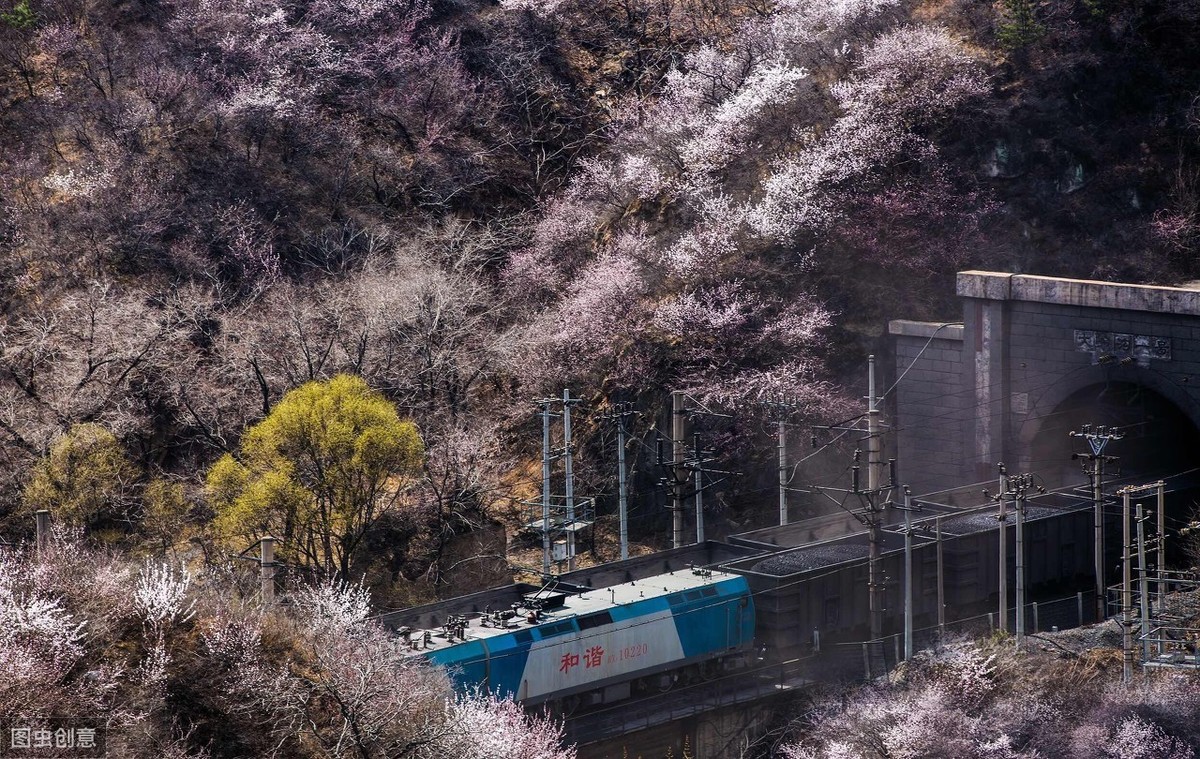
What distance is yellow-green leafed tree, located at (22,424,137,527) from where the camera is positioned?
48.1 metres

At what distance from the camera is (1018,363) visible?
5050 centimetres

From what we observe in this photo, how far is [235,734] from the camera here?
29.7 meters

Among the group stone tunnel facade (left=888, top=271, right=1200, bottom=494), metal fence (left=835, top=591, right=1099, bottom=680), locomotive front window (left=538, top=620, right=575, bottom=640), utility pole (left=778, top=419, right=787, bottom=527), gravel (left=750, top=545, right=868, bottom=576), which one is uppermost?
stone tunnel facade (left=888, top=271, right=1200, bottom=494)

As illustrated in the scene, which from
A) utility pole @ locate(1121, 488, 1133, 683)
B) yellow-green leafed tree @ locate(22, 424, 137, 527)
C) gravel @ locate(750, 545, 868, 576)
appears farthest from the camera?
yellow-green leafed tree @ locate(22, 424, 137, 527)

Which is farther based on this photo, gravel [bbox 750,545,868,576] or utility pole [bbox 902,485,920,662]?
gravel [bbox 750,545,868,576]

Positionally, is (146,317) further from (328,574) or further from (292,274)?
(328,574)

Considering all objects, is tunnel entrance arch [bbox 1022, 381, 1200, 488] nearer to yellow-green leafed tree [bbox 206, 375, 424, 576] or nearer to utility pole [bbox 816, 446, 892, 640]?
utility pole [bbox 816, 446, 892, 640]

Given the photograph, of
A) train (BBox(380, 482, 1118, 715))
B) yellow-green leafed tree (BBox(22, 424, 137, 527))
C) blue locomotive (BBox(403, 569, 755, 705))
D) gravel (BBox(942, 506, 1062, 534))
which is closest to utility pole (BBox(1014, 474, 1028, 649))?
train (BBox(380, 482, 1118, 715))

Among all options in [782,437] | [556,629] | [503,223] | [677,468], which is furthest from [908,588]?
[503,223]

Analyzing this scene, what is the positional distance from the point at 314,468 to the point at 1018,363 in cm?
2072

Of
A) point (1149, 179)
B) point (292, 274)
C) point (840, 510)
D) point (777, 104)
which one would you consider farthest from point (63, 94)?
point (1149, 179)

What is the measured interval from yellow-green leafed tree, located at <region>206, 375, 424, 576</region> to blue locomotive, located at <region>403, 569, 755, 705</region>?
8481 millimetres

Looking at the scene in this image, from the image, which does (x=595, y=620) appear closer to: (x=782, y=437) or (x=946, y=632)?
(x=946, y=632)

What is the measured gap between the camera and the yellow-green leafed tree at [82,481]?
1895 inches
